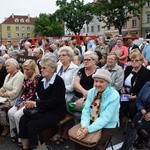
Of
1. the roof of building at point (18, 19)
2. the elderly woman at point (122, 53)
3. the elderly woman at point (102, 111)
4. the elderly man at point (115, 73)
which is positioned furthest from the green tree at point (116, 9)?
the roof of building at point (18, 19)

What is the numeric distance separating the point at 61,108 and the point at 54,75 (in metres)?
0.54

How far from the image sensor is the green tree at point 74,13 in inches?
2505

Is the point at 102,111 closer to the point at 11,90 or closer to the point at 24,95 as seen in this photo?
the point at 24,95

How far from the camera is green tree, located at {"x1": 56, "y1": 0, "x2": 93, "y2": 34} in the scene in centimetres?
6362

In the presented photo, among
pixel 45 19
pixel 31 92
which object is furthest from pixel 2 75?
pixel 45 19

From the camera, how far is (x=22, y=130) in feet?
15.4

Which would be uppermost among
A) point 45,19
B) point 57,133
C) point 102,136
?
point 45,19

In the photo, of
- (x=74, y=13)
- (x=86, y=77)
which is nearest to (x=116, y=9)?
(x=74, y=13)

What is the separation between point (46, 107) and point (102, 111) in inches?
42.2

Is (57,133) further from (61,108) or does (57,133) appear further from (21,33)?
(21,33)

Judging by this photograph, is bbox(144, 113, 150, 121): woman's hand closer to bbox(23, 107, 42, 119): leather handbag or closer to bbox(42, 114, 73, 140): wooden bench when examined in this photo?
bbox(42, 114, 73, 140): wooden bench

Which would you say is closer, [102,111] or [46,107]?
[102,111]

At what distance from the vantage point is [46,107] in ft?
15.3

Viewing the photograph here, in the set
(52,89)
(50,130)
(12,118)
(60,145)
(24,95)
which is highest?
(52,89)
